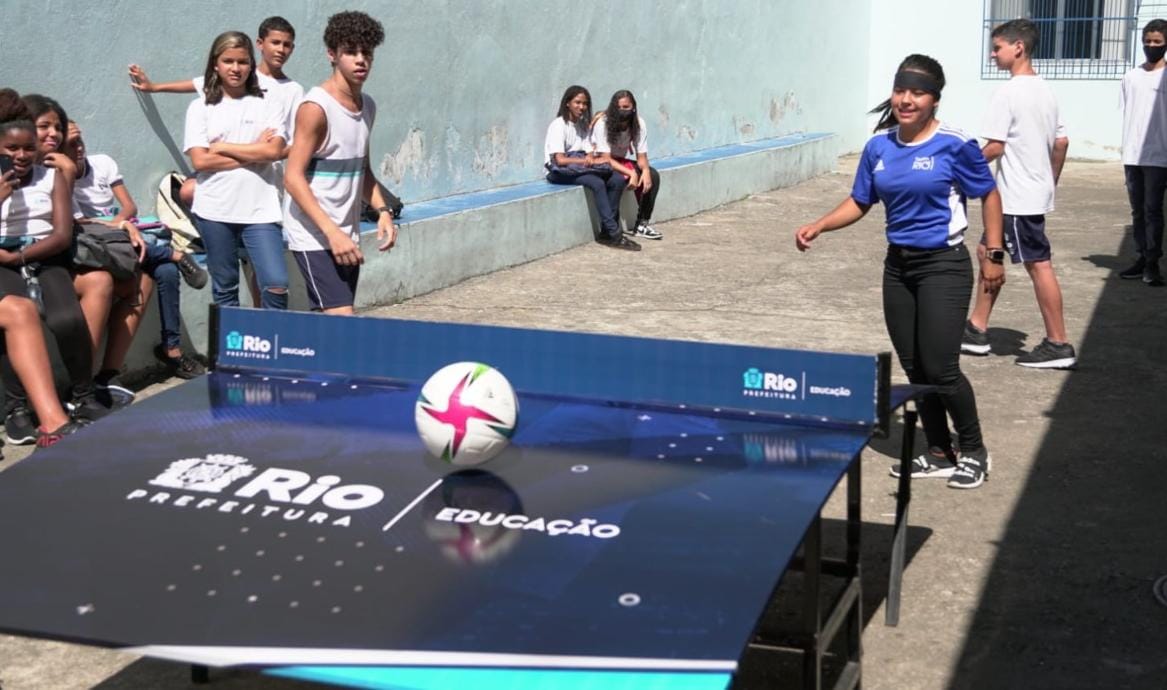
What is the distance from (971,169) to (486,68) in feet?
23.0

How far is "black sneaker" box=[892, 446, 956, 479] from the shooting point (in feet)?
19.8

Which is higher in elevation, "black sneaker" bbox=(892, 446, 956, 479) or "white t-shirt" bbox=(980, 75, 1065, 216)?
"white t-shirt" bbox=(980, 75, 1065, 216)

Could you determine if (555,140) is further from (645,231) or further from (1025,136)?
(1025,136)

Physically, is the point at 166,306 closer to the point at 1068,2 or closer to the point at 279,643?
the point at 279,643

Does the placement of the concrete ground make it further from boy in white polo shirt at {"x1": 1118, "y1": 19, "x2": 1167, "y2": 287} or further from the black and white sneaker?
boy in white polo shirt at {"x1": 1118, "y1": 19, "x2": 1167, "y2": 287}

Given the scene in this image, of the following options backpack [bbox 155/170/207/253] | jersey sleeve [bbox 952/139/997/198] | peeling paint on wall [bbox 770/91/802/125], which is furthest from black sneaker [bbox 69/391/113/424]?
→ peeling paint on wall [bbox 770/91/802/125]

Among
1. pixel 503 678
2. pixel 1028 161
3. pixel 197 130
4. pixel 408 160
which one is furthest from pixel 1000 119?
pixel 503 678

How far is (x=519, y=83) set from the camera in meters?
12.4

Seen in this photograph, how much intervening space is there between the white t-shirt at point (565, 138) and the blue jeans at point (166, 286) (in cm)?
536

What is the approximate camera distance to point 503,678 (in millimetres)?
2734

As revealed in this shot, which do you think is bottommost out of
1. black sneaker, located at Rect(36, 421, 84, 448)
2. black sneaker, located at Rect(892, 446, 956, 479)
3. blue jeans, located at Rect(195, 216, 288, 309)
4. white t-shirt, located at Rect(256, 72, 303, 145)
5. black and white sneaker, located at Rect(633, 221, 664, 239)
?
black sneaker, located at Rect(892, 446, 956, 479)

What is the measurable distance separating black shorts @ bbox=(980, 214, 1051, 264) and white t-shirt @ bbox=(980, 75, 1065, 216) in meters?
0.05

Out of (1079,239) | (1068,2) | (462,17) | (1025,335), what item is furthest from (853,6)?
(1025,335)

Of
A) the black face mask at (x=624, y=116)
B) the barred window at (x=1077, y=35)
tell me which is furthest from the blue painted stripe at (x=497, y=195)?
the barred window at (x=1077, y=35)
